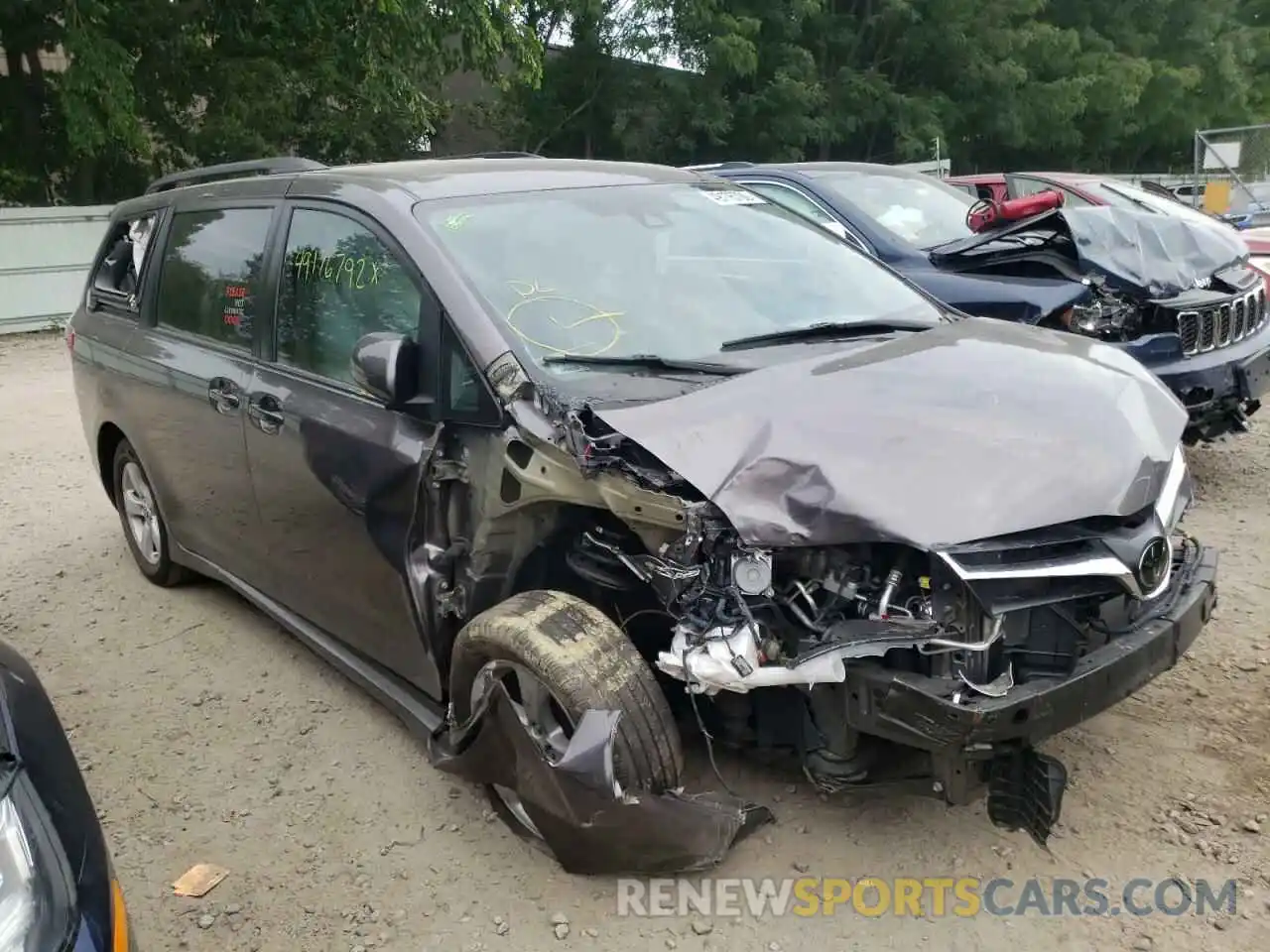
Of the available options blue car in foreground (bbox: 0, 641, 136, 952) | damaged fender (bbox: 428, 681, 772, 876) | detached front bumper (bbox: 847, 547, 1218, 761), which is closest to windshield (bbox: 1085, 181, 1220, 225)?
detached front bumper (bbox: 847, 547, 1218, 761)

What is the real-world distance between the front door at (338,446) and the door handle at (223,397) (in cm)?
13

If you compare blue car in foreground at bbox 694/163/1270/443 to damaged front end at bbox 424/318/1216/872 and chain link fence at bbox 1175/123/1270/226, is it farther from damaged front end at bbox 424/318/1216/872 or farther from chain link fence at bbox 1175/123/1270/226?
chain link fence at bbox 1175/123/1270/226

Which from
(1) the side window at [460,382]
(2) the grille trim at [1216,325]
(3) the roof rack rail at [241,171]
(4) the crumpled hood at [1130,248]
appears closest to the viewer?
(1) the side window at [460,382]

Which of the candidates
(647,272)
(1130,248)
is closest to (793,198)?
(1130,248)

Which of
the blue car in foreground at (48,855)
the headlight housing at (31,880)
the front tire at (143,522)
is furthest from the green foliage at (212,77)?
the headlight housing at (31,880)

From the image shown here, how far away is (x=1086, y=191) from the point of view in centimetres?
800

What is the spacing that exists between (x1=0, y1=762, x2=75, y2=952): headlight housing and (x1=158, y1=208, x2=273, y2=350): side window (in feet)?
7.54

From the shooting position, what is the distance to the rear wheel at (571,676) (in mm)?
2664

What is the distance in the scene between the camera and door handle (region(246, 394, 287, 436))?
364 centimetres

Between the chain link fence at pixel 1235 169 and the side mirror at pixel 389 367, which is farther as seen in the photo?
the chain link fence at pixel 1235 169

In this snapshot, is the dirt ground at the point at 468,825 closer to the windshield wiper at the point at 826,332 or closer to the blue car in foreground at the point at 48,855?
the blue car in foreground at the point at 48,855

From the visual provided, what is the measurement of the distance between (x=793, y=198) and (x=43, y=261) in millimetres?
12017

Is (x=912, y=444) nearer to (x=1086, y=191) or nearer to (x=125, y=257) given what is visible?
(x=125, y=257)

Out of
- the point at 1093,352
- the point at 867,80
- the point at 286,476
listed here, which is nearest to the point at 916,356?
the point at 1093,352
